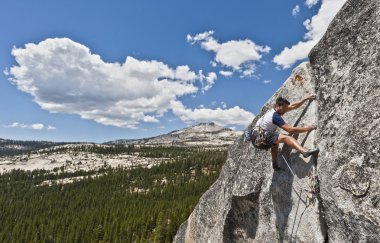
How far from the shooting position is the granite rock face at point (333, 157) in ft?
36.0

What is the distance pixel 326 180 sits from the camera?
41.3 feet

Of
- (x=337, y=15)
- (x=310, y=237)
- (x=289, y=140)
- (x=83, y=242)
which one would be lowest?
(x=83, y=242)

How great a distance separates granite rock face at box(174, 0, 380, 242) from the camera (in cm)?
1098

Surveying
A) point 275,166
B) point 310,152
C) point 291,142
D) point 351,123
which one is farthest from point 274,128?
point 351,123

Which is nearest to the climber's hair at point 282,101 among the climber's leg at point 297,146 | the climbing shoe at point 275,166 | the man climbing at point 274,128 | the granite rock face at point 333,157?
the man climbing at point 274,128

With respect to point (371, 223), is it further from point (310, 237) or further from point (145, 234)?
point (145, 234)

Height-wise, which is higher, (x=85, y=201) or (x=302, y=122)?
(x=302, y=122)

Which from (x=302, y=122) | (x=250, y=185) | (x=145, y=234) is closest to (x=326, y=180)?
(x=302, y=122)

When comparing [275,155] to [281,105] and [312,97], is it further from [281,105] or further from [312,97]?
[312,97]

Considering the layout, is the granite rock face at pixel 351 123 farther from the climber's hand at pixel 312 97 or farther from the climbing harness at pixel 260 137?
the climbing harness at pixel 260 137

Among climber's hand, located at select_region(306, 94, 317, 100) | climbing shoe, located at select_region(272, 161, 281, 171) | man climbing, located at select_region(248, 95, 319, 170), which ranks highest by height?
climber's hand, located at select_region(306, 94, 317, 100)

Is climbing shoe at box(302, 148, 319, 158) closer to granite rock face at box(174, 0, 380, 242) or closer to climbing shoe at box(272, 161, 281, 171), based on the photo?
granite rock face at box(174, 0, 380, 242)

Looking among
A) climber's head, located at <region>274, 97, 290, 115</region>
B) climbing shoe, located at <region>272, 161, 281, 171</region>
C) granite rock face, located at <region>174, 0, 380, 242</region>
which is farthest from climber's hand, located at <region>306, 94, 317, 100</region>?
climbing shoe, located at <region>272, 161, 281, 171</region>

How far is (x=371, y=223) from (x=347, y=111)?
425 centimetres
